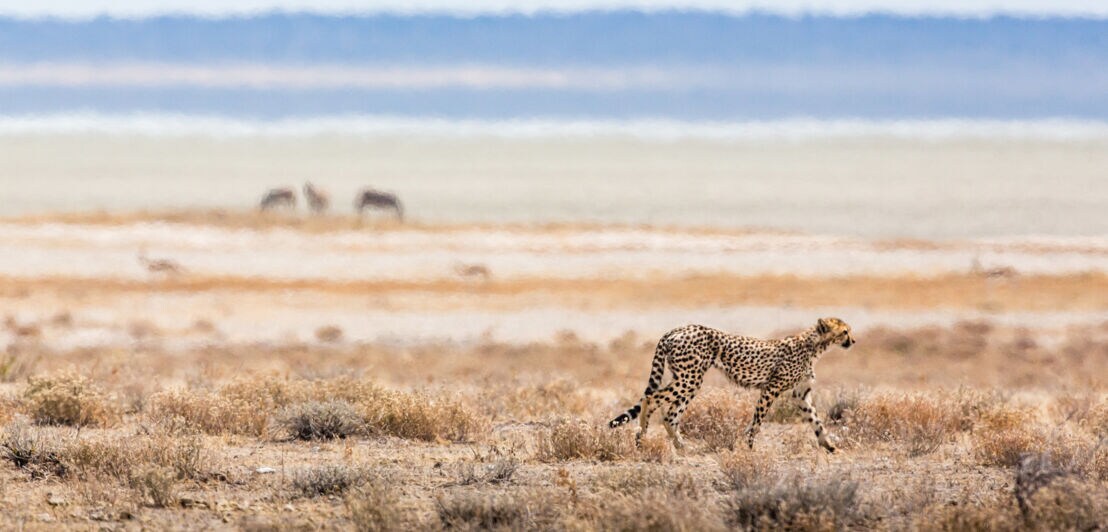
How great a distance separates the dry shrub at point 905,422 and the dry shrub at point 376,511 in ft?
13.8

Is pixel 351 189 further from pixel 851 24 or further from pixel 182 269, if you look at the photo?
pixel 851 24

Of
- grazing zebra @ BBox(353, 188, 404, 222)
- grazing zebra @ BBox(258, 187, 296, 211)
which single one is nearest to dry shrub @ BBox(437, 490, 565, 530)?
grazing zebra @ BBox(353, 188, 404, 222)

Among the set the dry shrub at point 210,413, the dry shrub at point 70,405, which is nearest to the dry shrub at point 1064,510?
the dry shrub at point 210,413

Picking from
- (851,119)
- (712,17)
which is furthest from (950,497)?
(712,17)

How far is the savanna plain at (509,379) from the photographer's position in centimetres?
977

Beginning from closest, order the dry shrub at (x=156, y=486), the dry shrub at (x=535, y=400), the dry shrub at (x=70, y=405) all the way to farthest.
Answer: the dry shrub at (x=156, y=486), the dry shrub at (x=70, y=405), the dry shrub at (x=535, y=400)

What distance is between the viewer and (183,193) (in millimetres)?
77688

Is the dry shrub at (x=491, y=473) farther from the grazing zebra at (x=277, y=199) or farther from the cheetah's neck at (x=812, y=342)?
the grazing zebra at (x=277, y=199)

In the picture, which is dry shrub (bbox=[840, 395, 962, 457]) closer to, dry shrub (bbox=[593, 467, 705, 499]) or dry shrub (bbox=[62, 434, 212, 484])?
dry shrub (bbox=[593, 467, 705, 499])

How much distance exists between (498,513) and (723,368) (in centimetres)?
319

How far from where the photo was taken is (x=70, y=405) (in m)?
13.2

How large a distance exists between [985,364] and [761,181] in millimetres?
62587

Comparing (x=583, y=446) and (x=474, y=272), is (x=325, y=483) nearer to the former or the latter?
(x=583, y=446)

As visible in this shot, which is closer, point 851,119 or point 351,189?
point 351,189
